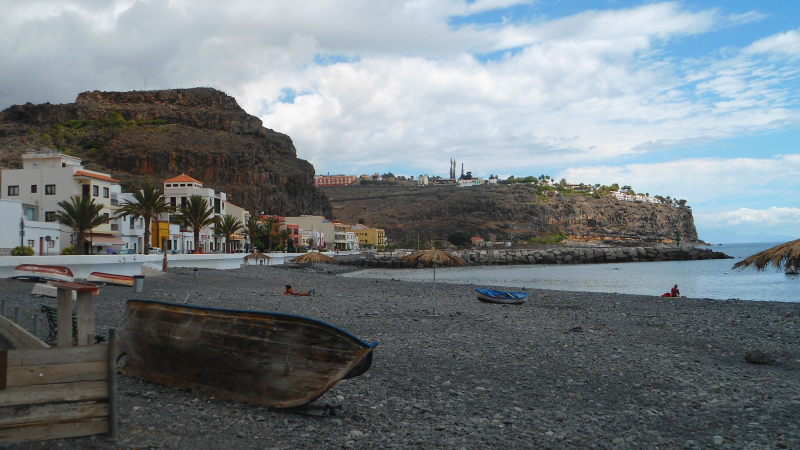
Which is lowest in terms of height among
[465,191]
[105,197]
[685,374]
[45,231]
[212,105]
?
[685,374]

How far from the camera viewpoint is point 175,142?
100188 mm

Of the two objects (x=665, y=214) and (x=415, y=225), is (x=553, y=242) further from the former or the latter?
(x=665, y=214)

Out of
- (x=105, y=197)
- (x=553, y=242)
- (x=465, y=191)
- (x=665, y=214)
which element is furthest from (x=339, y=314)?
(x=665, y=214)

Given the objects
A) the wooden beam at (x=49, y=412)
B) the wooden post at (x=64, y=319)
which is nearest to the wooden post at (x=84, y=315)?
the wooden post at (x=64, y=319)

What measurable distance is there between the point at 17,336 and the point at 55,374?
4.41 ft

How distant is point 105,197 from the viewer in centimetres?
4716

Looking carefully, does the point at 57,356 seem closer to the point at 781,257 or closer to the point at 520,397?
the point at 520,397

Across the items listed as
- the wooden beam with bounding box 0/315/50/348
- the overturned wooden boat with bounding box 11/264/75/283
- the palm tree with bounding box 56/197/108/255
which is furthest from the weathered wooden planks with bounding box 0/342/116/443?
the palm tree with bounding box 56/197/108/255

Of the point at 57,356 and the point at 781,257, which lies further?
the point at 781,257

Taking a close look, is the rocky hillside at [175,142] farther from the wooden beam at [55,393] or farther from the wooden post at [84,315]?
the wooden beam at [55,393]

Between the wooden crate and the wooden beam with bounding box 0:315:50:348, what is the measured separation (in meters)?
0.96

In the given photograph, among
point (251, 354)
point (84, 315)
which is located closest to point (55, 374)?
point (84, 315)

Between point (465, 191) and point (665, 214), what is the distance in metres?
69.4

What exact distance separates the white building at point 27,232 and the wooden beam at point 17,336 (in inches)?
1053
